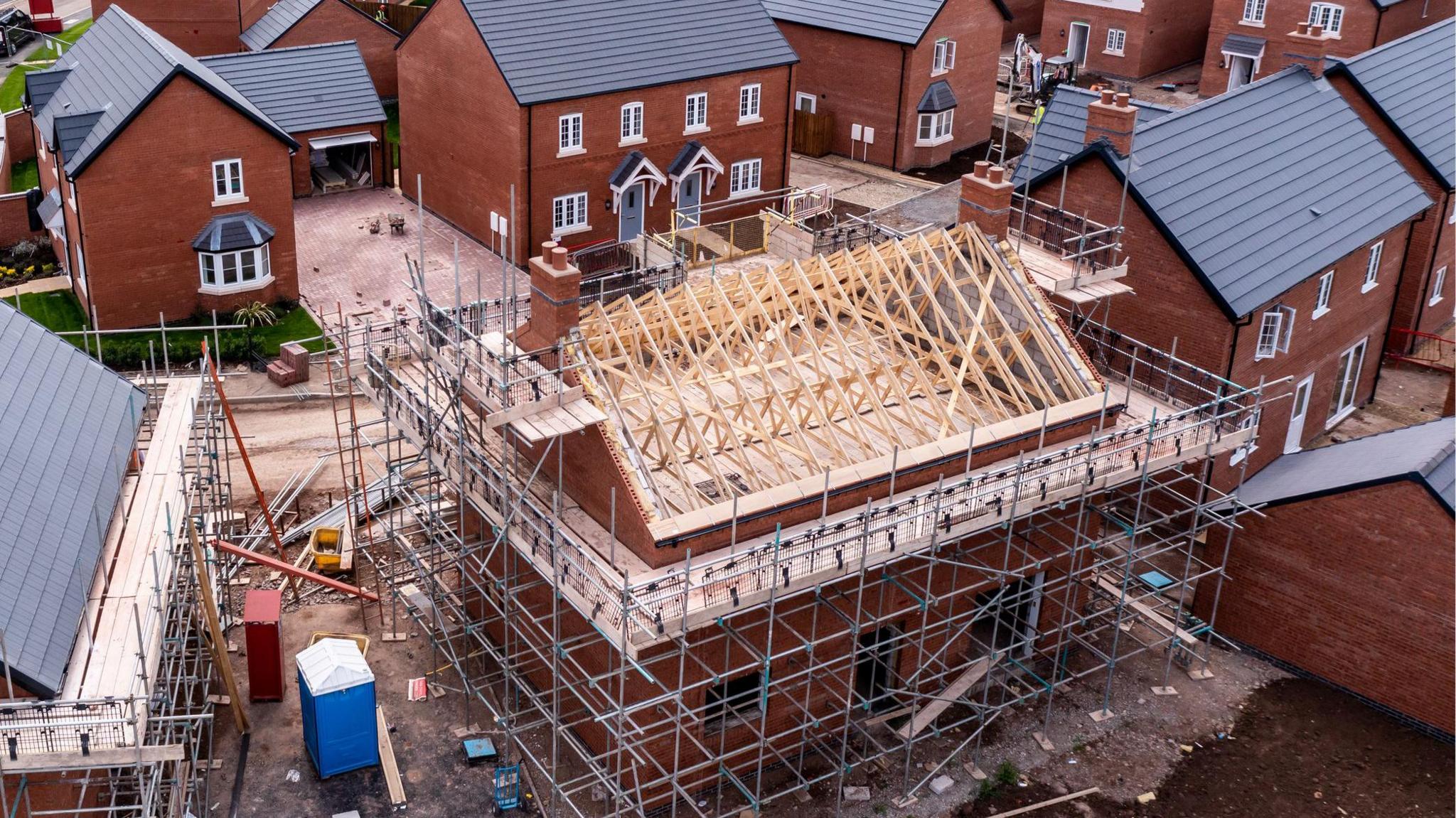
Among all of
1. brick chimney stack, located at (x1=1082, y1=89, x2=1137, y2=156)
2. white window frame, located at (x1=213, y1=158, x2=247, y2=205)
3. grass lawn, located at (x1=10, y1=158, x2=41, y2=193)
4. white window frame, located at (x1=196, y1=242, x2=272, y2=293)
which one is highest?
brick chimney stack, located at (x1=1082, y1=89, x2=1137, y2=156)

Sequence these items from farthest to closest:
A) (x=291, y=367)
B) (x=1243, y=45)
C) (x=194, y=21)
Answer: (x=1243, y=45), (x=194, y=21), (x=291, y=367)

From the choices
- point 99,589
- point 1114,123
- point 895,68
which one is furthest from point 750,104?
point 99,589

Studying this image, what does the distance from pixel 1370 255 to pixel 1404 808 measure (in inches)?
595

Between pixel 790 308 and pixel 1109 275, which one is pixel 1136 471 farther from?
pixel 790 308

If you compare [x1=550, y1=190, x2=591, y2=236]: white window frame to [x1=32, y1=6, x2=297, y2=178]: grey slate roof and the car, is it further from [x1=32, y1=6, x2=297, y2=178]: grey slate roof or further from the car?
the car

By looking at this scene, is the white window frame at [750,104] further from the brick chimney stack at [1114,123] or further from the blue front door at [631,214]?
the brick chimney stack at [1114,123]

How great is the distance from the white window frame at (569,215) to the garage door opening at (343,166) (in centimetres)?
865

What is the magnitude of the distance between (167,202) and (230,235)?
176 centimetres

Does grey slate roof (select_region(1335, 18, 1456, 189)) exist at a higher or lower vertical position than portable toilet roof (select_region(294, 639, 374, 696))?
higher

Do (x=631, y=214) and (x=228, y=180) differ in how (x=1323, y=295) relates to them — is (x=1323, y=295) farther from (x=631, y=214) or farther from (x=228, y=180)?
(x=228, y=180)

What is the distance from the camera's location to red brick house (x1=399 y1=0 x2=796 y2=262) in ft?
141

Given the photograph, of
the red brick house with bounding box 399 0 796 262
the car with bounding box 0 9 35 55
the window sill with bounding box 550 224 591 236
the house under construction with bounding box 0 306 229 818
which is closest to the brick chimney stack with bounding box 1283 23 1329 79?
the red brick house with bounding box 399 0 796 262

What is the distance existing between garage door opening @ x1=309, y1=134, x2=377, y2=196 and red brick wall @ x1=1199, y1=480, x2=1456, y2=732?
106 feet

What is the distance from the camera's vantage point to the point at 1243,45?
6203cm
